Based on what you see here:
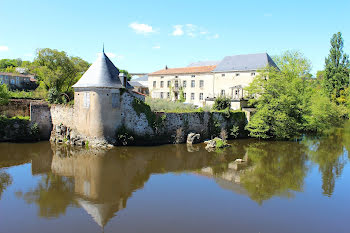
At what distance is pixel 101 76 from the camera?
59.4 ft

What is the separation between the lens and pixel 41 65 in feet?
90.2

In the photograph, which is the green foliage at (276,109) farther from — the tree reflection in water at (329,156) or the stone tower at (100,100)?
the stone tower at (100,100)

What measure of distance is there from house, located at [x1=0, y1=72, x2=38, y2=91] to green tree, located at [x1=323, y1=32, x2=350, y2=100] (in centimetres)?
5200

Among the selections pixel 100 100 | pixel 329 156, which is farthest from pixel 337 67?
pixel 100 100

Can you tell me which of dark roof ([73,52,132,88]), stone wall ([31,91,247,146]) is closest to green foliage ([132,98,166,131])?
stone wall ([31,91,247,146])

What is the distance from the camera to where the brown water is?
8.36 m

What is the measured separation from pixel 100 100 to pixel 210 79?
760 inches

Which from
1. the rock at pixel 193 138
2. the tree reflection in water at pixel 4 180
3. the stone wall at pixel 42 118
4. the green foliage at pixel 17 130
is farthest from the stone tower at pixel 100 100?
the tree reflection in water at pixel 4 180

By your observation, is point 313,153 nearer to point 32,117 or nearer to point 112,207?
point 112,207

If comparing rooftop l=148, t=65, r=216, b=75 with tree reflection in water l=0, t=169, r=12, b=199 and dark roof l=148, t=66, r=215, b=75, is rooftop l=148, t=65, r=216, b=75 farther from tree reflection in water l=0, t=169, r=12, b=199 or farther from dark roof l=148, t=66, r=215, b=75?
tree reflection in water l=0, t=169, r=12, b=199

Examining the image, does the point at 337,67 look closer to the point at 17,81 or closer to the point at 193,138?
the point at 193,138

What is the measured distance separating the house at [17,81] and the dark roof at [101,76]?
35.2m

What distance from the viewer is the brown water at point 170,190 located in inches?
329

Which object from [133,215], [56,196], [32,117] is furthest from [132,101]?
[133,215]
